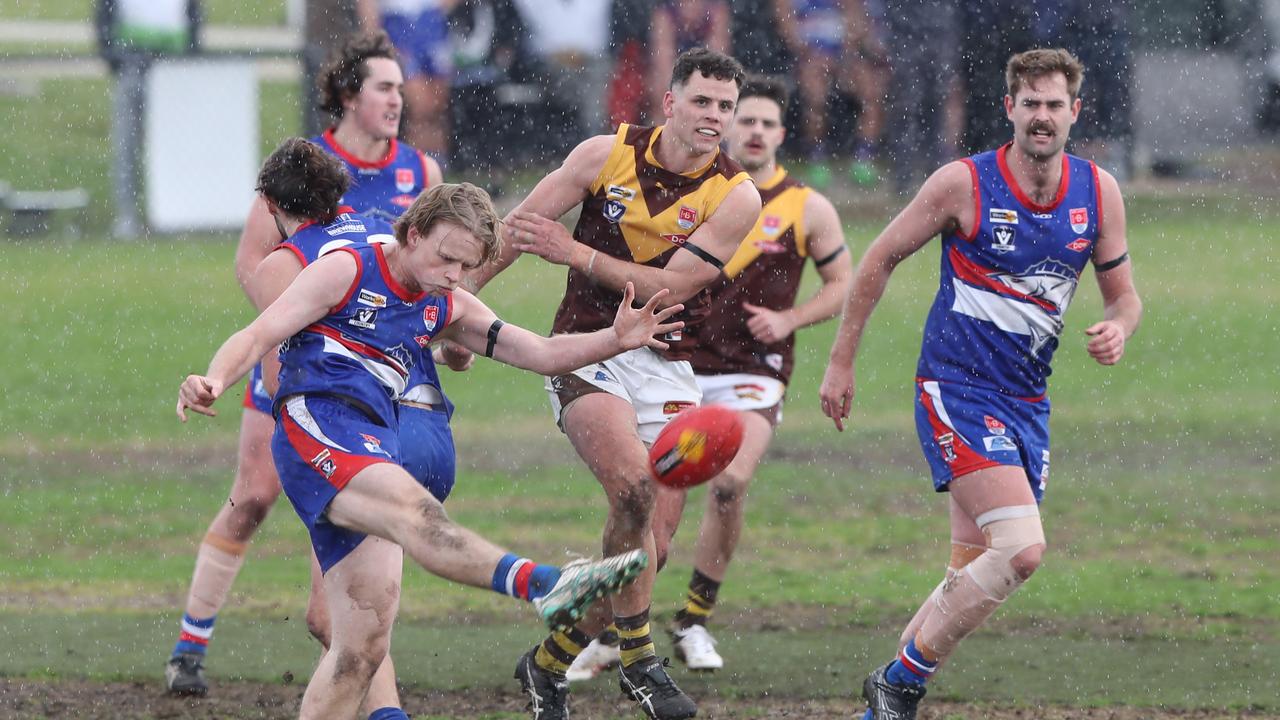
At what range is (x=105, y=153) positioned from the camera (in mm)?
23125

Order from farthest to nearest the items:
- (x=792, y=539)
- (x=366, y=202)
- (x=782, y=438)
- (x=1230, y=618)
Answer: (x=782, y=438)
(x=792, y=539)
(x=1230, y=618)
(x=366, y=202)

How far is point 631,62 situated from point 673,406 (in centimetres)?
1259

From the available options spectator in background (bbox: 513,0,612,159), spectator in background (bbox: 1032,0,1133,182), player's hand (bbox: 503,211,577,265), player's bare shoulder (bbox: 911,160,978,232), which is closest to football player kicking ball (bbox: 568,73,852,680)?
player's hand (bbox: 503,211,577,265)

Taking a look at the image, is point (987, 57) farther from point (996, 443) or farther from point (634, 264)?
point (996, 443)

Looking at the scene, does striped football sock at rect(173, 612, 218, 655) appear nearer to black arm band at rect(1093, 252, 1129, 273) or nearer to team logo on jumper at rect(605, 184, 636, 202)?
team logo on jumper at rect(605, 184, 636, 202)

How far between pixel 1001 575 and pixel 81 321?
Answer: 12039 mm

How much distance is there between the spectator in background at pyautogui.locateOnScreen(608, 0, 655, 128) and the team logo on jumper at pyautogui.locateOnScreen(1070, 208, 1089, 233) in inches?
493

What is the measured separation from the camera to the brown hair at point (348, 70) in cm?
765

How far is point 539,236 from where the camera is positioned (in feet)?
21.4

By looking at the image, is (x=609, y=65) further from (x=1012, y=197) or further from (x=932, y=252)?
(x=1012, y=197)

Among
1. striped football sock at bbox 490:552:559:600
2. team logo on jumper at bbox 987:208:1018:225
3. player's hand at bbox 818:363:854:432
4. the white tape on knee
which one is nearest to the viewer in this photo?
striped football sock at bbox 490:552:559:600

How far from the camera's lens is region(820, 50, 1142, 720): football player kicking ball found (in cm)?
621

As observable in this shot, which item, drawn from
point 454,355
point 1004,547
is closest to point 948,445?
point 1004,547

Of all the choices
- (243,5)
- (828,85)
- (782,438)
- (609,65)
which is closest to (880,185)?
(828,85)
